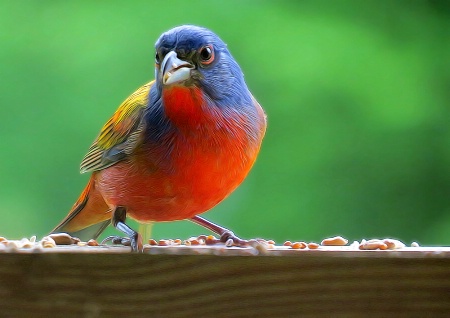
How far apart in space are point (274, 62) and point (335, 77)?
15.1 inches

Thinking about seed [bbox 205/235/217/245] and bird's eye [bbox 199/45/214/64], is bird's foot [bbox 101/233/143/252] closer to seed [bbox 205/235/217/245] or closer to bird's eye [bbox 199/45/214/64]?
seed [bbox 205/235/217/245]

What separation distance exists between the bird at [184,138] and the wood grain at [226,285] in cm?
43

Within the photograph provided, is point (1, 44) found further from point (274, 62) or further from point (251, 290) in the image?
point (251, 290)

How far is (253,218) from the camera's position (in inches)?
197

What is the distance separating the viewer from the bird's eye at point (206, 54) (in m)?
2.71

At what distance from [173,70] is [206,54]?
193 millimetres

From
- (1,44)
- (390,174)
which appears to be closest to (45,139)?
(1,44)

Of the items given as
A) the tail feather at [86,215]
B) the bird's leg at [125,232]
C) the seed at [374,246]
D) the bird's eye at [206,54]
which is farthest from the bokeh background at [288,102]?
the seed at [374,246]

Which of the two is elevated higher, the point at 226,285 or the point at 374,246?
the point at 374,246

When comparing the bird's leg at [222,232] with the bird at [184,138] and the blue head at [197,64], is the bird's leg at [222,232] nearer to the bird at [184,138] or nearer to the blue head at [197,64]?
the bird at [184,138]

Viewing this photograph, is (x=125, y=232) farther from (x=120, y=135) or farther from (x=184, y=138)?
(x=120, y=135)

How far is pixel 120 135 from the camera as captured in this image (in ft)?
9.87

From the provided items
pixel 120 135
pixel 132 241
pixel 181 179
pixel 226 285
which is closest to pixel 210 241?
pixel 181 179

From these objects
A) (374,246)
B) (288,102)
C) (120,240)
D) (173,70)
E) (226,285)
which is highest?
(288,102)
